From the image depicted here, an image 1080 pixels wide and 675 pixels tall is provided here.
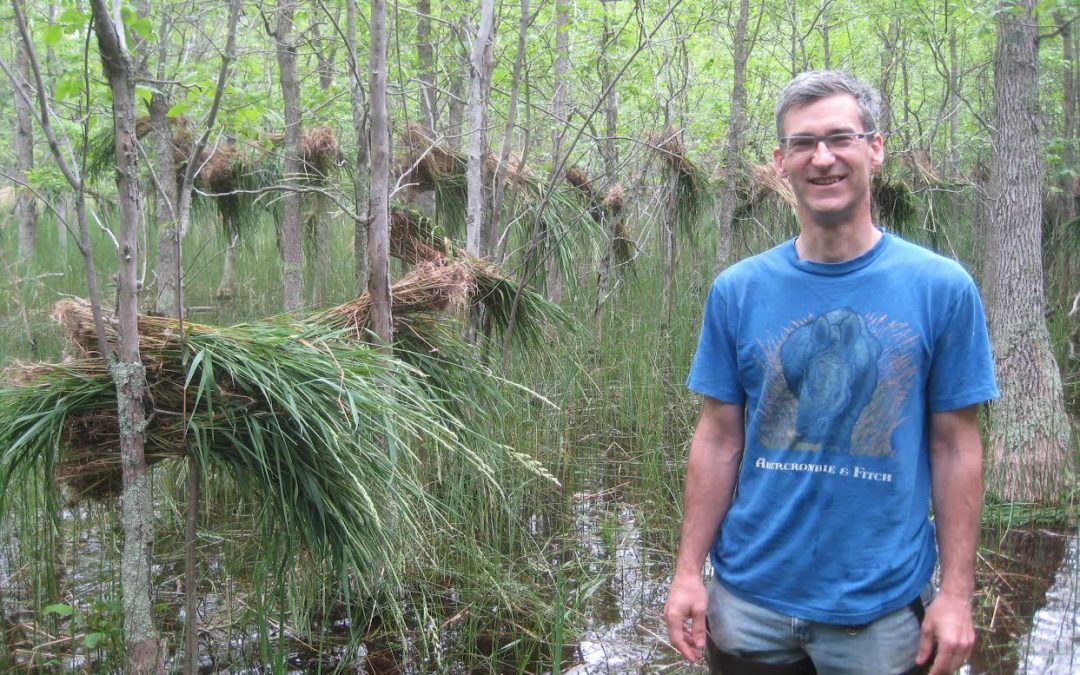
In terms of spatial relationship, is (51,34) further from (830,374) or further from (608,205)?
(608,205)

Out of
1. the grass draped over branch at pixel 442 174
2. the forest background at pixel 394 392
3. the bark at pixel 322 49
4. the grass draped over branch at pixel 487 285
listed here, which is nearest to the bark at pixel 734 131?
the forest background at pixel 394 392

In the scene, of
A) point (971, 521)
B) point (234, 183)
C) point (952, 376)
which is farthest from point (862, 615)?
point (234, 183)

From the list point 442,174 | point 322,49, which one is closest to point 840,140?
point 442,174

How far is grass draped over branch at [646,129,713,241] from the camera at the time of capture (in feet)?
21.2

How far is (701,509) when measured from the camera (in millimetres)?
1731

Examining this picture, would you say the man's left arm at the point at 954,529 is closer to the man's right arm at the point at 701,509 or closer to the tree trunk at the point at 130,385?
the man's right arm at the point at 701,509

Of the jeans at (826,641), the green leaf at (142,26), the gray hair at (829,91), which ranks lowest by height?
the jeans at (826,641)

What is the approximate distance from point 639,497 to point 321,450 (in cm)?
277

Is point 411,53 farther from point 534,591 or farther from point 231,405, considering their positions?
point 231,405

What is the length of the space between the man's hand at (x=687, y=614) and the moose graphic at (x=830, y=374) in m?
0.34

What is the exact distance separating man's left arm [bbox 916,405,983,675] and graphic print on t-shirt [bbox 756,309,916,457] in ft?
0.35

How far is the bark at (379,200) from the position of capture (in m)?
2.86

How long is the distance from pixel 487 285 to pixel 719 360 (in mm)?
1989

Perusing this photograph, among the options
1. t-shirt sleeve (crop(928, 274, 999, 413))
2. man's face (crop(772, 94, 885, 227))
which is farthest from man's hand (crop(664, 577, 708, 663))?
man's face (crop(772, 94, 885, 227))
